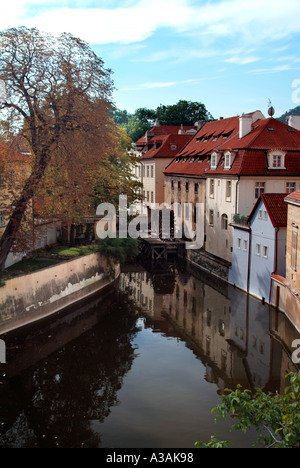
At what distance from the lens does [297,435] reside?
5.97 metres

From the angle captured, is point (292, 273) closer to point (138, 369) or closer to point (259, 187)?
point (138, 369)

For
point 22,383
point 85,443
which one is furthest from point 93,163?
point 85,443

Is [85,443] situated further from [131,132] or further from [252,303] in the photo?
[131,132]

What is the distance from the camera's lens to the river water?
40.5 ft

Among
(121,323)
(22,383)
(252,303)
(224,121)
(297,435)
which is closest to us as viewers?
(297,435)

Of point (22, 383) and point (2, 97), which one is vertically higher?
point (2, 97)

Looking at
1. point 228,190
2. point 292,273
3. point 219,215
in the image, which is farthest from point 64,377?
point 219,215

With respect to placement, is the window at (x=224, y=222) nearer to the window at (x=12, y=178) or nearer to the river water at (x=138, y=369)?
the river water at (x=138, y=369)

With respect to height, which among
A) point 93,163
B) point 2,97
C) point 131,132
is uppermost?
point 131,132

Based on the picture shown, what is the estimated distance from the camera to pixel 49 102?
21.3 m

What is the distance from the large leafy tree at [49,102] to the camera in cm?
2038

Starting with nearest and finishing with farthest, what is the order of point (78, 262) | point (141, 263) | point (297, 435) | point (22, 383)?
point (297, 435)
point (22, 383)
point (78, 262)
point (141, 263)

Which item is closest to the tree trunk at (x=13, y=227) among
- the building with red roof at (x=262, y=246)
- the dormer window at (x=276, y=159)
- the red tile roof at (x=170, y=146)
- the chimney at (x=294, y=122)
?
the building with red roof at (x=262, y=246)

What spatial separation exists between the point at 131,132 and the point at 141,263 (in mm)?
40019
